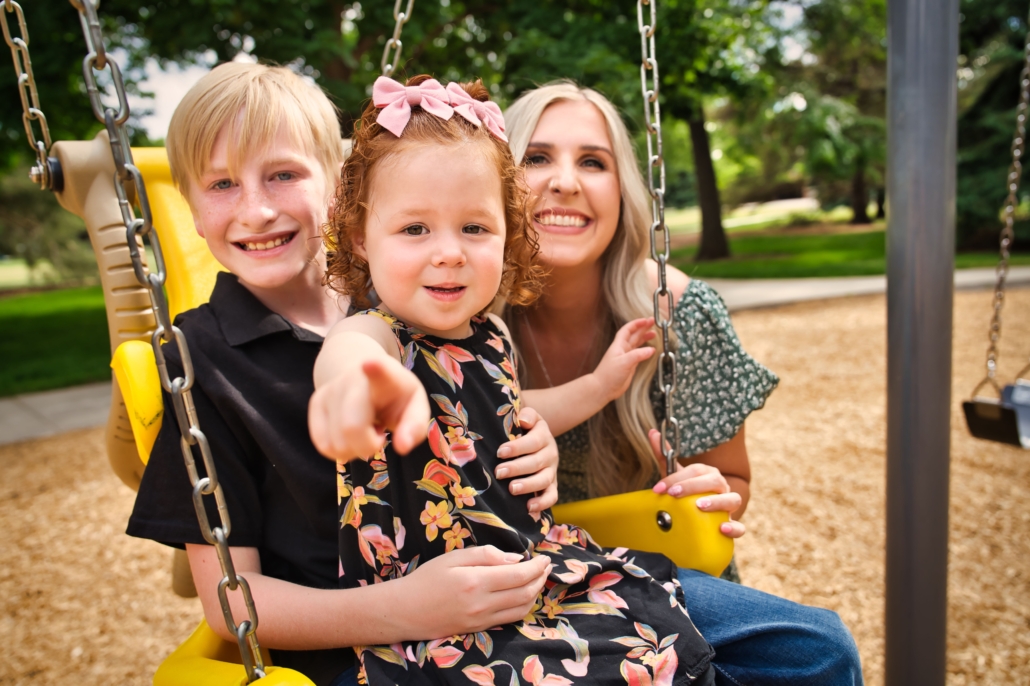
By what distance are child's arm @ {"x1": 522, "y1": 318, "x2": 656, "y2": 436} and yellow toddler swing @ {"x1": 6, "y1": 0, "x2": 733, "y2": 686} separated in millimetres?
100

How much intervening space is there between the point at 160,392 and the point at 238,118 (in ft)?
1.75

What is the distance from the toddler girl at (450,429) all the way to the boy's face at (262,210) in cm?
18

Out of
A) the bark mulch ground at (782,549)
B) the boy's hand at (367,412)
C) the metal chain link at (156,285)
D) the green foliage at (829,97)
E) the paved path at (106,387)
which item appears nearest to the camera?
the boy's hand at (367,412)

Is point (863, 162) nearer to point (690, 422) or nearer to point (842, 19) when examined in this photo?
point (842, 19)

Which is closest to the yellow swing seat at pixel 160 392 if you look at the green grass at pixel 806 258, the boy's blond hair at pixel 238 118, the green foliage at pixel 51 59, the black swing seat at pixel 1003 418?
the boy's blond hair at pixel 238 118

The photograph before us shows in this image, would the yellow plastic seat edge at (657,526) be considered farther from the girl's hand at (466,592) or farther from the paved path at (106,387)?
the paved path at (106,387)

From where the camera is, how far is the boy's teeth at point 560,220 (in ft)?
6.58

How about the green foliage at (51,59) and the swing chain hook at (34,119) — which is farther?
the green foliage at (51,59)

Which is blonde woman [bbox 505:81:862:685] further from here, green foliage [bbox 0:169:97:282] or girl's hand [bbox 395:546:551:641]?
green foliage [bbox 0:169:97:282]

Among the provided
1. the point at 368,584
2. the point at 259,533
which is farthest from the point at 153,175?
the point at 368,584

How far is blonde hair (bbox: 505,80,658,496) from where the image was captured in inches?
83.0

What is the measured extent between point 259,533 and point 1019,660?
104 inches

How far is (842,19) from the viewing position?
16.1m

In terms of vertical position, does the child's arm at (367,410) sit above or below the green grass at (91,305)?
above
